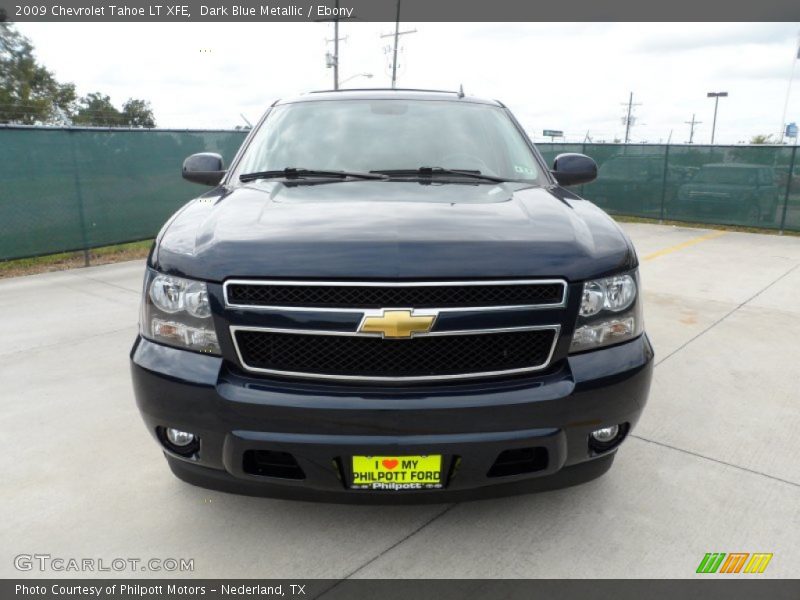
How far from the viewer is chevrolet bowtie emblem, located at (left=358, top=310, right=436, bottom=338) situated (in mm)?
2023

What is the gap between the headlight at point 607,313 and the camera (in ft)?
7.24

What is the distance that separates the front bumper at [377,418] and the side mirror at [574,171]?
172 centimetres

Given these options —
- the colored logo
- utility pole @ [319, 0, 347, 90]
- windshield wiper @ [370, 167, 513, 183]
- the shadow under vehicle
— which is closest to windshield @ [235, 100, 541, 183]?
windshield wiper @ [370, 167, 513, 183]

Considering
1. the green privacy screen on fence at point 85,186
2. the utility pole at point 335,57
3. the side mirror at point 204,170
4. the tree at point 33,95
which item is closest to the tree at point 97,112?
the tree at point 33,95

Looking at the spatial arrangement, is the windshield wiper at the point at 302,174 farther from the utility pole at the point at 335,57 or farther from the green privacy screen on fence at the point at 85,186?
the utility pole at the point at 335,57

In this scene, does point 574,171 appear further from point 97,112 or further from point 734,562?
point 97,112

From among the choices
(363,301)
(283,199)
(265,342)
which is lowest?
(265,342)

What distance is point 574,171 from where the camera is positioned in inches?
145

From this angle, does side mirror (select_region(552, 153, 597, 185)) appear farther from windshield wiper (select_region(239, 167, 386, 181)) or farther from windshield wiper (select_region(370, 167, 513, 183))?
windshield wiper (select_region(239, 167, 386, 181))

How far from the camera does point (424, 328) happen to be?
6.68ft

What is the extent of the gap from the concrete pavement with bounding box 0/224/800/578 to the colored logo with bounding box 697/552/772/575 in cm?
3

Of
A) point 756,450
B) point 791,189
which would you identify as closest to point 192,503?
point 756,450
